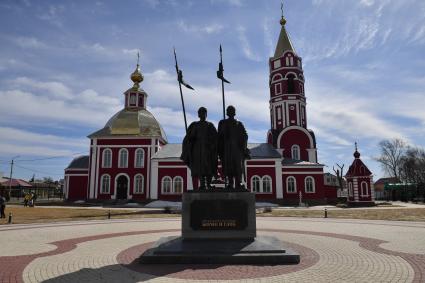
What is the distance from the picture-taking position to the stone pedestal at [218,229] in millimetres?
7207

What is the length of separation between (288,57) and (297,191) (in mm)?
17714

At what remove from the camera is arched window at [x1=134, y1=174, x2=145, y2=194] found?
3909cm

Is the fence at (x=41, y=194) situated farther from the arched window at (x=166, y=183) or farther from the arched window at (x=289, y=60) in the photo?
the arched window at (x=289, y=60)

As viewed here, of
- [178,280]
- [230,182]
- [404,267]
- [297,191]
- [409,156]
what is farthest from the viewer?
[409,156]

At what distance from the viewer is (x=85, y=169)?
137ft

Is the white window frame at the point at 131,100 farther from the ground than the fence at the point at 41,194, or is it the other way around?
the white window frame at the point at 131,100

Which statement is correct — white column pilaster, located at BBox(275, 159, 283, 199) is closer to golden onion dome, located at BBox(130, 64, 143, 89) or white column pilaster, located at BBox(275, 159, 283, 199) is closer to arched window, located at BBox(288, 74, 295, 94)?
arched window, located at BBox(288, 74, 295, 94)

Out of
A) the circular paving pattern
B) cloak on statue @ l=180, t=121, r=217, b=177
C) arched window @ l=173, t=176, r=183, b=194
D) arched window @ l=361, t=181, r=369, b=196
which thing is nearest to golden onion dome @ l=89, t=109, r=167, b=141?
arched window @ l=173, t=176, r=183, b=194

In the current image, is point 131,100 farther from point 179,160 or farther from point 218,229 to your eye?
point 218,229

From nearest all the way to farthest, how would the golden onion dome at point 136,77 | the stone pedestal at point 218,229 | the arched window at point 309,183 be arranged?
the stone pedestal at point 218,229
the arched window at point 309,183
the golden onion dome at point 136,77

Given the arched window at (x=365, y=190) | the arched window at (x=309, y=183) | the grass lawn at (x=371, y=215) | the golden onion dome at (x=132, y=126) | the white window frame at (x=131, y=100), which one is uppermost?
the white window frame at (x=131, y=100)

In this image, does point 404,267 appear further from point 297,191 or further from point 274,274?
point 297,191

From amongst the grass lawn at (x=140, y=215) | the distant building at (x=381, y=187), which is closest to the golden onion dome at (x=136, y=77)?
the grass lawn at (x=140, y=215)

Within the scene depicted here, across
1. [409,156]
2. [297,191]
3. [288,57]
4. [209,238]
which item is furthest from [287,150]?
[209,238]
